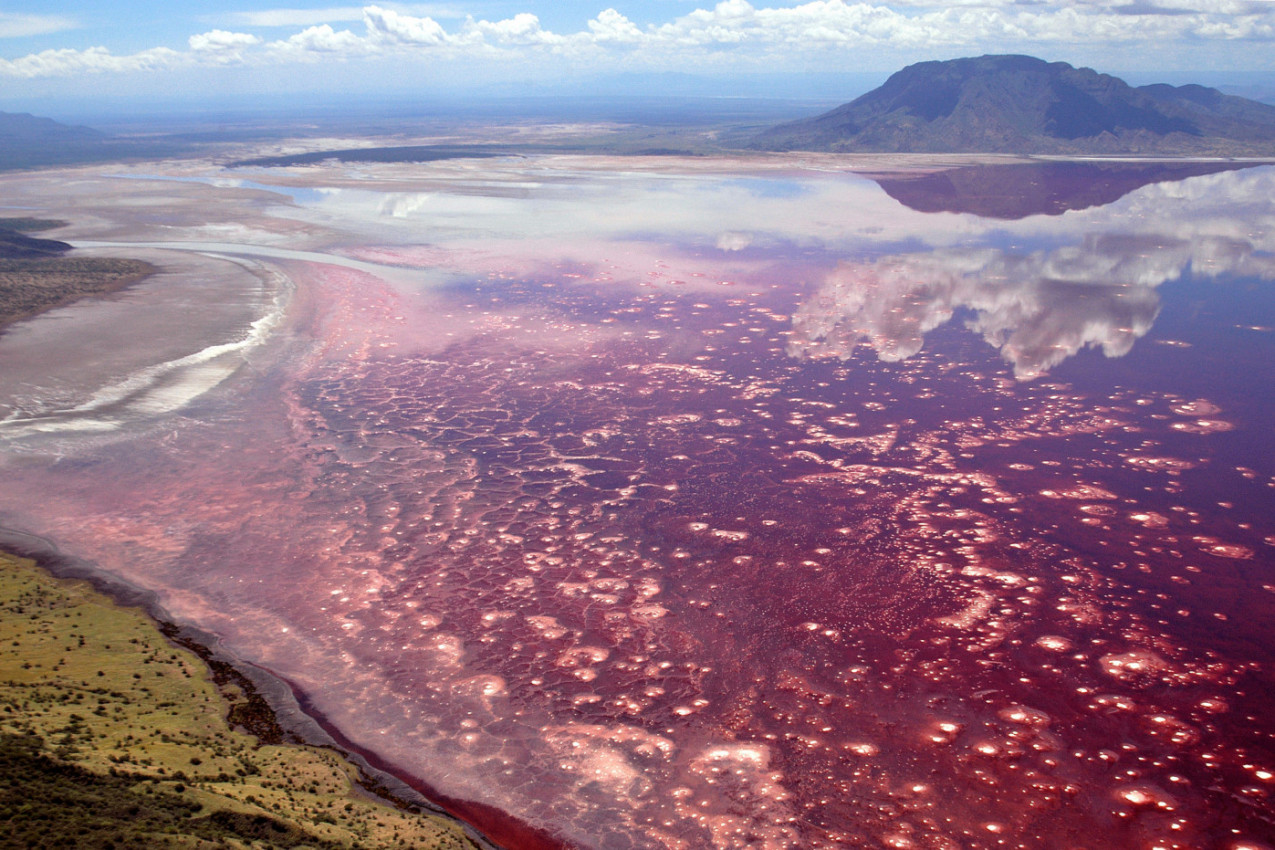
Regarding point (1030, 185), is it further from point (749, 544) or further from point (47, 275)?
point (47, 275)

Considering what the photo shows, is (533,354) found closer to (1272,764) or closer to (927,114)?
(1272,764)

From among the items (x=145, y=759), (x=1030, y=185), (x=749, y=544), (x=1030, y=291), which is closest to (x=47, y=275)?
(x=145, y=759)

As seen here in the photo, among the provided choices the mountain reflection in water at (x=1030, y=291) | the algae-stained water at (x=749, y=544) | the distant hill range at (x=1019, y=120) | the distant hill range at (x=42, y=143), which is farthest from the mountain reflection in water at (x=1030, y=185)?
the distant hill range at (x=42, y=143)

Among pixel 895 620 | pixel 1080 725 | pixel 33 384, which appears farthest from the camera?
pixel 33 384

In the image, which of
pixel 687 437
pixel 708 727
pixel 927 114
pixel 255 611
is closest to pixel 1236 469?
pixel 687 437

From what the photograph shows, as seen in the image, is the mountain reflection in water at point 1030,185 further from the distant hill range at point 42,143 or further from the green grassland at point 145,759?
the distant hill range at point 42,143

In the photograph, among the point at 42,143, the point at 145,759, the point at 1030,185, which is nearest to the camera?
the point at 145,759

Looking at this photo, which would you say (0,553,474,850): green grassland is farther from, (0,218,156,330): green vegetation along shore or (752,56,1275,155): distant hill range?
(752,56,1275,155): distant hill range
